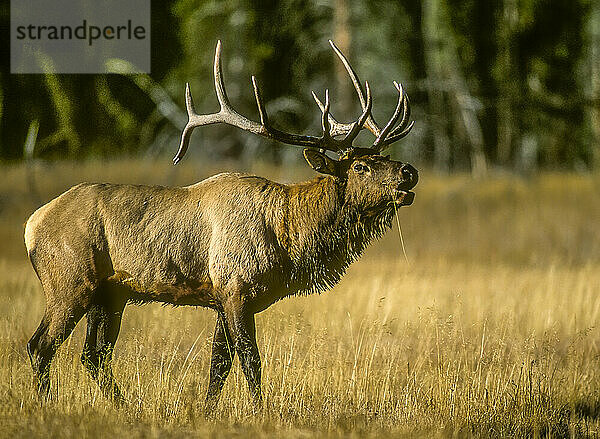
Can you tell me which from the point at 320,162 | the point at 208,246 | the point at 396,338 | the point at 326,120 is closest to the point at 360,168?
the point at 320,162

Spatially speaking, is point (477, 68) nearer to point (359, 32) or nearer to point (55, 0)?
point (359, 32)

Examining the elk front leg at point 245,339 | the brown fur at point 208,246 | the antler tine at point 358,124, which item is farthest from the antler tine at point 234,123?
the elk front leg at point 245,339

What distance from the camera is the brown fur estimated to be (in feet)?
20.1

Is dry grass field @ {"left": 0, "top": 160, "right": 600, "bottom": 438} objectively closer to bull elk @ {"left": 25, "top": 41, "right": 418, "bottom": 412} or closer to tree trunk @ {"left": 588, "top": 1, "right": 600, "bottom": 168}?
bull elk @ {"left": 25, "top": 41, "right": 418, "bottom": 412}

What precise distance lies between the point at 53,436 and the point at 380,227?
8.28 ft

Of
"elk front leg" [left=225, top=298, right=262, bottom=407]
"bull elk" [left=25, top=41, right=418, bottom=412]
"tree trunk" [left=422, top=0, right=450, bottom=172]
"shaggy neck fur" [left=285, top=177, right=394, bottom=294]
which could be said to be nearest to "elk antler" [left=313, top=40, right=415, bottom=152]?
"bull elk" [left=25, top=41, right=418, bottom=412]

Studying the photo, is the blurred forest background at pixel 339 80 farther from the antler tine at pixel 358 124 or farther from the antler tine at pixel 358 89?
the antler tine at pixel 358 124

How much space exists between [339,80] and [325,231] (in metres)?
8.94

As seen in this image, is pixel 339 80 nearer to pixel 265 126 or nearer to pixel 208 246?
pixel 265 126

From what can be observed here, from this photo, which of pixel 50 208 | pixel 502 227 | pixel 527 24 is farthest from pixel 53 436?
pixel 527 24

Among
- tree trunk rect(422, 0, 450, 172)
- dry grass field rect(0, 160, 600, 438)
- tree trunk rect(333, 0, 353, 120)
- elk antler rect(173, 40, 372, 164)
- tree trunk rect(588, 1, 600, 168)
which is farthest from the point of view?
tree trunk rect(588, 1, 600, 168)

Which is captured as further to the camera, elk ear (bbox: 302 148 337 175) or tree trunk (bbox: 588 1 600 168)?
tree trunk (bbox: 588 1 600 168)

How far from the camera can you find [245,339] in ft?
20.0

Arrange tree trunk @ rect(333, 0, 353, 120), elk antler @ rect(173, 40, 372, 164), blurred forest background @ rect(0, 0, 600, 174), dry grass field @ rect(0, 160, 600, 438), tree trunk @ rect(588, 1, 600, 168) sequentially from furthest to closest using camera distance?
tree trunk @ rect(588, 1, 600, 168), blurred forest background @ rect(0, 0, 600, 174), tree trunk @ rect(333, 0, 353, 120), elk antler @ rect(173, 40, 372, 164), dry grass field @ rect(0, 160, 600, 438)
